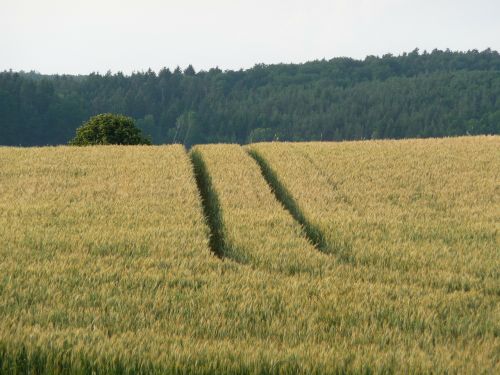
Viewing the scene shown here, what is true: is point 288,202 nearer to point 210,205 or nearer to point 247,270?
point 210,205

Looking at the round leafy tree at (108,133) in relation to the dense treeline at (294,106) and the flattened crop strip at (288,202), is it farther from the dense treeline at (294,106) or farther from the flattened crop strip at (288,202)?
the dense treeline at (294,106)

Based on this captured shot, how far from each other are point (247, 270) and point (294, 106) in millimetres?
178118

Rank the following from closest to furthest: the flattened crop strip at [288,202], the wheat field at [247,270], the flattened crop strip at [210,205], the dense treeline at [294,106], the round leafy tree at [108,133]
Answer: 1. the wheat field at [247,270]
2. the flattened crop strip at [210,205]
3. the flattened crop strip at [288,202]
4. the round leafy tree at [108,133]
5. the dense treeline at [294,106]

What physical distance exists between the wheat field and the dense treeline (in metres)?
128

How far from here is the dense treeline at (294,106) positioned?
496 ft

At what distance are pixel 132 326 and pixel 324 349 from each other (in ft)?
6.96

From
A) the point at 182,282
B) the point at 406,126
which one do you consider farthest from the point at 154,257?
the point at 406,126

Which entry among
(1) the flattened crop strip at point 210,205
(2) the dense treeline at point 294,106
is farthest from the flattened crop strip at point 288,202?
(2) the dense treeline at point 294,106

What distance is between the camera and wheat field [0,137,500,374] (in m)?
5.82

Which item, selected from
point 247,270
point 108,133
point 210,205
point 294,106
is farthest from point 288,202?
point 294,106

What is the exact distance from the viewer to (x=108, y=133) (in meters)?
33.2

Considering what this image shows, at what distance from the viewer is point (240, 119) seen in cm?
18362

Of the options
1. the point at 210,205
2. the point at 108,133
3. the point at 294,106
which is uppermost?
the point at 294,106

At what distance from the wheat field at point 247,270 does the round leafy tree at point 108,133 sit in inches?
544
